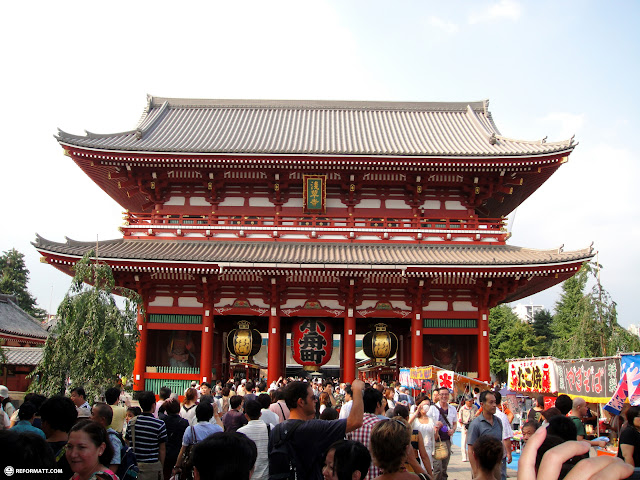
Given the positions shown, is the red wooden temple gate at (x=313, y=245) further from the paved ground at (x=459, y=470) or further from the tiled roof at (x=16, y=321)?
the tiled roof at (x=16, y=321)

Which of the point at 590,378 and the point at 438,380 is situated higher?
the point at 590,378

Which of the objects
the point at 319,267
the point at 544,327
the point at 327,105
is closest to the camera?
the point at 319,267

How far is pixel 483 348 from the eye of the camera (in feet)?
70.9

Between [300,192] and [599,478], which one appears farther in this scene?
[300,192]

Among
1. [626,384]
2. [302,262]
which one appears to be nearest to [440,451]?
[626,384]

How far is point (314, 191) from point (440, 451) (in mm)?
15003

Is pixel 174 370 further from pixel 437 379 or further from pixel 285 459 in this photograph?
pixel 285 459

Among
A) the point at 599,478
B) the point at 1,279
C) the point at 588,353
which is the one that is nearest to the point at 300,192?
the point at 588,353

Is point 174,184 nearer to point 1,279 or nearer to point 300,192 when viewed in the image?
point 300,192

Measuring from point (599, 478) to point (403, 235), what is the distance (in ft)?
66.5

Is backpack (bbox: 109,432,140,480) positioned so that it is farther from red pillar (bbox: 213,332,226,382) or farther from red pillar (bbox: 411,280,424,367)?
red pillar (bbox: 213,332,226,382)

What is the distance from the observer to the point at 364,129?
91.7 ft

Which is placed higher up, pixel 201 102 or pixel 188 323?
pixel 201 102

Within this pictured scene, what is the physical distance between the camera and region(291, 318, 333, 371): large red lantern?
72.6 ft
